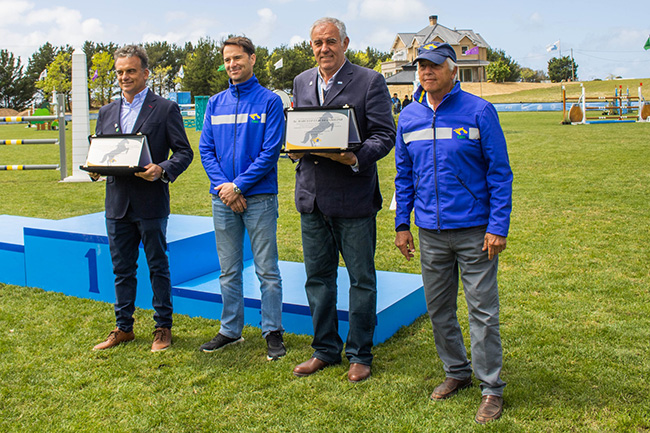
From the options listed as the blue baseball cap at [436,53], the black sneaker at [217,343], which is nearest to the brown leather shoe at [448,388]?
the black sneaker at [217,343]

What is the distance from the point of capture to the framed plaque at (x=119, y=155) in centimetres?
380

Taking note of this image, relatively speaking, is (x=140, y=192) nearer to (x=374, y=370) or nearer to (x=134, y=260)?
(x=134, y=260)

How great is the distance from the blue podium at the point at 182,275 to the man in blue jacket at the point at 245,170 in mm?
440

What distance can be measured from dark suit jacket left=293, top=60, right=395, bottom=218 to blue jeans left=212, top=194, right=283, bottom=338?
47 cm

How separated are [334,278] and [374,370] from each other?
0.61 metres

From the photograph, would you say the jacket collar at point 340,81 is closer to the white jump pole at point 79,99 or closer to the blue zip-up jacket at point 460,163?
the blue zip-up jacket at point 460,163

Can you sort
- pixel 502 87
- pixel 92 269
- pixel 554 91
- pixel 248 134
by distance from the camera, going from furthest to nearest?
pixel 502 87, pixel 554 91, pixel 92 269, pixel 248 134

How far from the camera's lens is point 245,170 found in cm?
383

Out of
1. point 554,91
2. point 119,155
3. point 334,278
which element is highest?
point 554,91

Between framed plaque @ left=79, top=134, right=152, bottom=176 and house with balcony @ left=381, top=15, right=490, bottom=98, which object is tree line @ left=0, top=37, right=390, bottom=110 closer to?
house with balcony @ left=381, top=15, right=490, bottom=98

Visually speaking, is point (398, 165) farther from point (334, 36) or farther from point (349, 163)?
point (334, 36)

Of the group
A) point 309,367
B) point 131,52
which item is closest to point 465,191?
point 309,367

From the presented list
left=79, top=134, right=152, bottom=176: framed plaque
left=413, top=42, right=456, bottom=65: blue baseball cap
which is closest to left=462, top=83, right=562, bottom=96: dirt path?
left=79, top=134, right=152, bottom=176: framed plaque

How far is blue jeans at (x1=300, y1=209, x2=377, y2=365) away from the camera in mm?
3496
